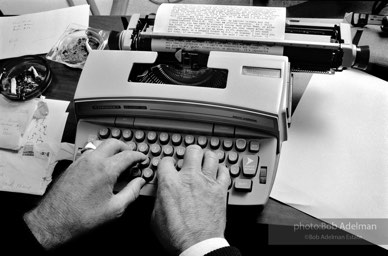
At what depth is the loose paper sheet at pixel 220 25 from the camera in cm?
Answer: 90

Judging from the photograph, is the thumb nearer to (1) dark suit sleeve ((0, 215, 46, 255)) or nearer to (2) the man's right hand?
(2) the man's right hand

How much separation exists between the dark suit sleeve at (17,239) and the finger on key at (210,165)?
1.21ft

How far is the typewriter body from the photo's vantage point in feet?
2.69

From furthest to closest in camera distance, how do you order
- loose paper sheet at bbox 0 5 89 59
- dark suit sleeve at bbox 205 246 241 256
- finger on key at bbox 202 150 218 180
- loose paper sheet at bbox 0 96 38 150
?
loose paper sheet at bbox 0 5 89 59
loose paper sheet at bbox 0 96 38 150
finger on key at bbox 202 150 218 180
dark suit sleeve at bbox 205 246 241 256

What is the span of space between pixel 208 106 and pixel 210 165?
0.42 ft

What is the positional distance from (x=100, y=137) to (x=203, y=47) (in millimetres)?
323

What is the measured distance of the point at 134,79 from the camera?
944 millimetres

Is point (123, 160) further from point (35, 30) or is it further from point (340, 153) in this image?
point (35, 30)

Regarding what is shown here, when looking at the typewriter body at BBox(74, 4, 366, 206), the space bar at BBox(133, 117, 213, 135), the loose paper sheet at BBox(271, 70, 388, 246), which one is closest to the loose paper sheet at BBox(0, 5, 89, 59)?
the typewriter body at BBox(74, 4, 366, 206)

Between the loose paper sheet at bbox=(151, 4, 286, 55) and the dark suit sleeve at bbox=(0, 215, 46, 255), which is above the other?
the loose paper sheet at bbox=(151, 4, 286, 55)

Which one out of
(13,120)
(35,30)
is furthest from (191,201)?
(35,30)

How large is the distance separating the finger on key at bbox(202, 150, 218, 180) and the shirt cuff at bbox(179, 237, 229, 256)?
133 millimetres

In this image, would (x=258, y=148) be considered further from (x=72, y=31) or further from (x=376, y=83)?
(x=72, y=31)

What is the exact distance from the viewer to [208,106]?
837 mm
